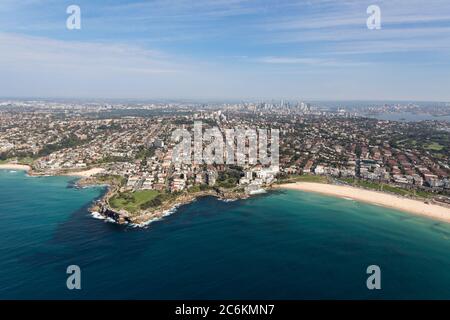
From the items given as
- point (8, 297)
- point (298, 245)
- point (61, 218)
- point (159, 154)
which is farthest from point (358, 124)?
point (8, 297)

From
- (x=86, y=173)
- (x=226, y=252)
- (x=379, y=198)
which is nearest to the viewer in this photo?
(x=226, y=252)

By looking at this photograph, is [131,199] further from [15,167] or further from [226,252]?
[15,167]

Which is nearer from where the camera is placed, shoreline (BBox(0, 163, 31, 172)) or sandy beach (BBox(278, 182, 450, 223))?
sandy beach (BBox(278, 182, 450, 223))

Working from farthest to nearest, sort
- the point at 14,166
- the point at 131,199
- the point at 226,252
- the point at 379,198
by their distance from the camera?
the point at 14,166, the point at 379,198, the point at 131,199, the point at 226,252

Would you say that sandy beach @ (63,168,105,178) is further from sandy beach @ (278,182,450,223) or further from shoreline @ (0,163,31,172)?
sandy beach @ (278,182,450,223)

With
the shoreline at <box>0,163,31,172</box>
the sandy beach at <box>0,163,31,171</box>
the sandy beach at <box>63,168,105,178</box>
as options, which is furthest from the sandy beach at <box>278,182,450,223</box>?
the sandy beach at <box>0,163,31,171</box>

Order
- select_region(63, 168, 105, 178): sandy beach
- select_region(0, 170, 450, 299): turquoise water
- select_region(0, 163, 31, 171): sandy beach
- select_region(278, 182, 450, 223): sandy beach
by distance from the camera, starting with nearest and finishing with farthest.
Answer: select_region(0, 170, 450, 299): turquoise water, select_region(278, 182, 450, 223): sandy beach, select_region(63, 168, 105, 178): sandy beach, select_region(0, 163, 31, 171): sandy beach

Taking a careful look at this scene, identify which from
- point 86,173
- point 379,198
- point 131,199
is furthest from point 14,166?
point 379,198
